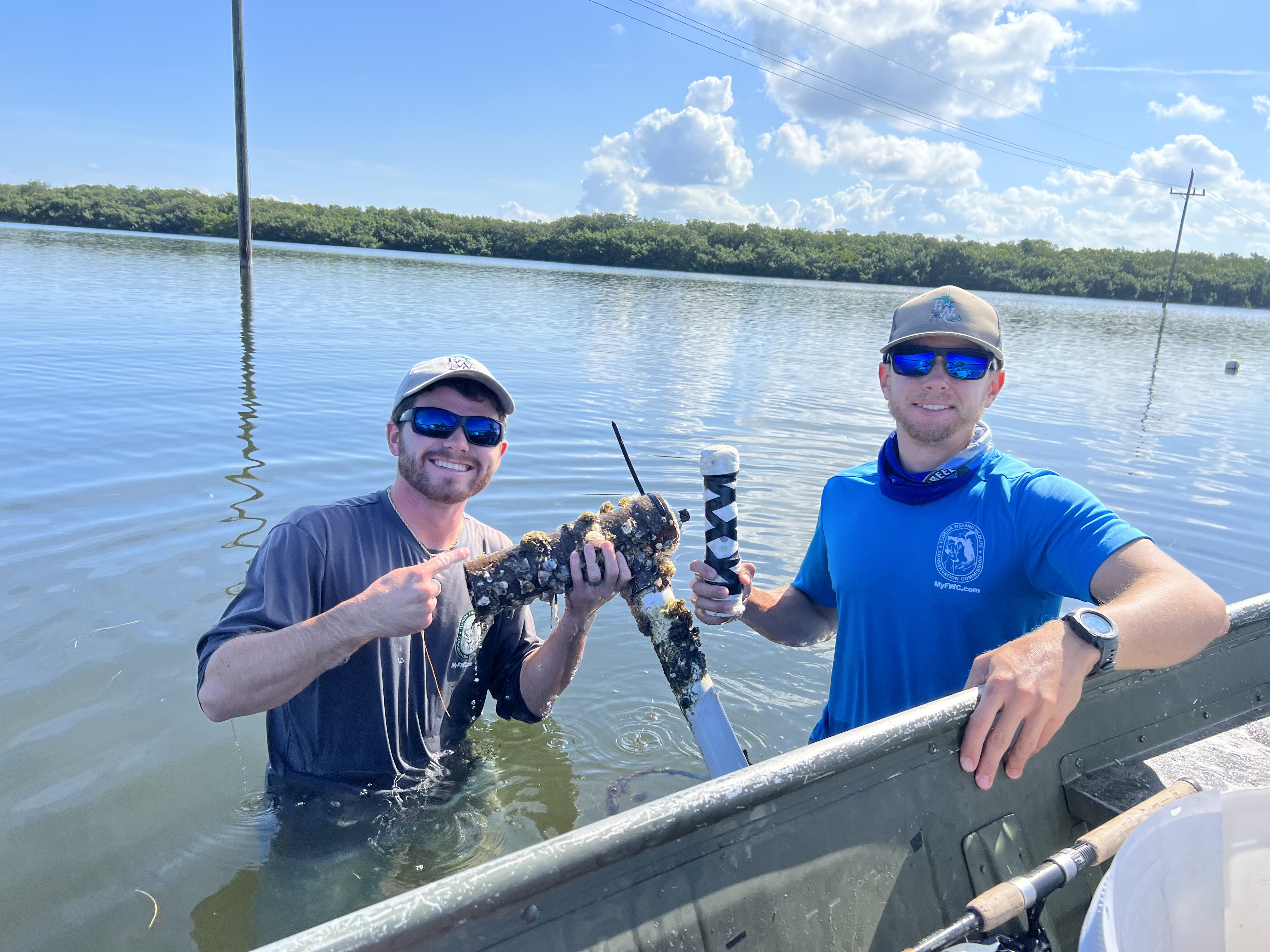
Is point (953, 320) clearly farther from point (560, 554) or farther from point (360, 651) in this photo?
point (360, 651)

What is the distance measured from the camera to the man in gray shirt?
2883 mm

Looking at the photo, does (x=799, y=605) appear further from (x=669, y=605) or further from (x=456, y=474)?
(x=456, y=474)

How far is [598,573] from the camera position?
3240 mm

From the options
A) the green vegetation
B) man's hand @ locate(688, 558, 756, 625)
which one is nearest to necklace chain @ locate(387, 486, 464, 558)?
man's hand @ locate(688, 558, 756, 625)

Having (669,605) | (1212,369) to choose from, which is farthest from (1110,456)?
(1212,369)

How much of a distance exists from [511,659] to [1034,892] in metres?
2.60

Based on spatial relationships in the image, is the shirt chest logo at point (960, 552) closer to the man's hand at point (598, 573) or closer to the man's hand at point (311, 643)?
the man's hand at point (598, 573)

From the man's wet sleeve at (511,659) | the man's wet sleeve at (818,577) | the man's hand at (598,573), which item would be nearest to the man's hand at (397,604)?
the man's hand at (598,573)

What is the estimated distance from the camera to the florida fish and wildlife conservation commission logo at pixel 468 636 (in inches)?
144

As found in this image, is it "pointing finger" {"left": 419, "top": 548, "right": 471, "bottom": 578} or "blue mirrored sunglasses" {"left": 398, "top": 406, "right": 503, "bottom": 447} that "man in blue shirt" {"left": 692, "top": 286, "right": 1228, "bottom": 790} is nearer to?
"pointing finger" {"left": 419, "top": 548, "right": 471, "bottom": 578}

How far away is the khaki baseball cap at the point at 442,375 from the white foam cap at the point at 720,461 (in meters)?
0.92

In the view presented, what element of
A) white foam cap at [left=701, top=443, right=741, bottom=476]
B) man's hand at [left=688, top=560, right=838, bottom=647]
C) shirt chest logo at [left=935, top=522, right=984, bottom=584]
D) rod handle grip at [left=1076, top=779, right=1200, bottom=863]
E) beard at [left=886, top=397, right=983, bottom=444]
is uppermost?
beard at [left=886, top=397, right=983, bottom=444]

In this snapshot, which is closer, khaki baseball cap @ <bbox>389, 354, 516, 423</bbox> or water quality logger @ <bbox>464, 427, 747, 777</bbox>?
water quality logger @ <bbox>464, 427, 747, 777</bbox>

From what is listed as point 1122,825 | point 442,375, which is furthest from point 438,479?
point 1122,825
